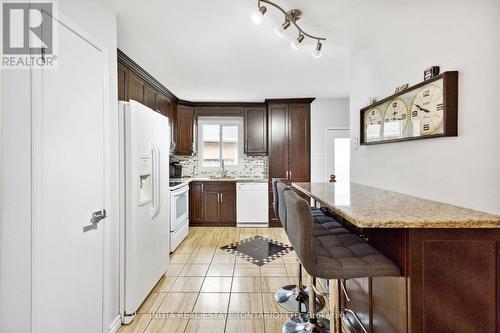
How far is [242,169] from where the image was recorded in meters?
5.37

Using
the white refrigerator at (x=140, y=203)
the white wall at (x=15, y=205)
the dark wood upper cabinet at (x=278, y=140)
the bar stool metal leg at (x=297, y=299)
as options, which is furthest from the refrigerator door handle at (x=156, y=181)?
the dark wood upper cabinet at (x=278, y=140)

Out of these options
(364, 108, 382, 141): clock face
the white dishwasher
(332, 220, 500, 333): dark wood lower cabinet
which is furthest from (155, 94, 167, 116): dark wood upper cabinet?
(332, 220, 500, 333): dark wood lower cabinet

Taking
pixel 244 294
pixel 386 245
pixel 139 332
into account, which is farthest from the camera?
pixel 244 294

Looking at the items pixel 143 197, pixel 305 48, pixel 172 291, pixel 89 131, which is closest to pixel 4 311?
pixel 89 131

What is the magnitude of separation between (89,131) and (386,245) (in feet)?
5.94

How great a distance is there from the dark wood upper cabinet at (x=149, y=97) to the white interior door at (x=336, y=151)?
311cm

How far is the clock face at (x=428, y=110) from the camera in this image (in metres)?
1.42

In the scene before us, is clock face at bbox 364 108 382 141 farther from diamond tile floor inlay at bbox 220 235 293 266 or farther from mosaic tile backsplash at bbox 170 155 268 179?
mosaic tile backsplash at bbox 170 155 268 179

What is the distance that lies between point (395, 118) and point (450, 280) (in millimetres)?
1176

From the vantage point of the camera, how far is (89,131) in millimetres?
1590

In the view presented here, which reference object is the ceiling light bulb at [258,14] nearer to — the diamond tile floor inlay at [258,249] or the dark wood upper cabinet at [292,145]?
the diamond tile floor inlay at [258,249]

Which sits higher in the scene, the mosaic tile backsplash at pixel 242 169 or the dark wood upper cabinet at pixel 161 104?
the dark wood upper cabinet at pixel 161 104

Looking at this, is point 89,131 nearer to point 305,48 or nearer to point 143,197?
point 143,197

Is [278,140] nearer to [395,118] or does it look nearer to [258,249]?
[258,249]
